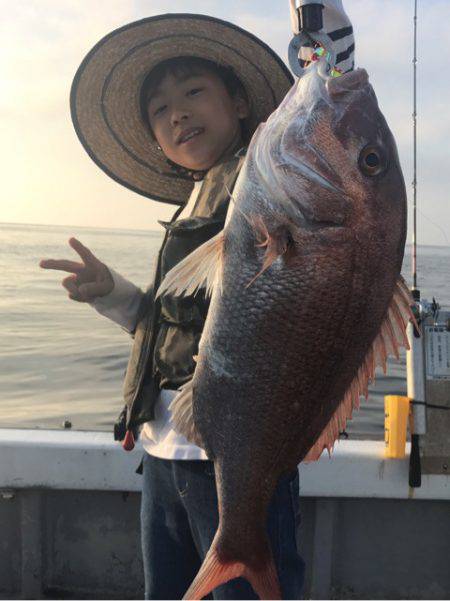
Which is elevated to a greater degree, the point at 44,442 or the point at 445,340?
the point at 445,340

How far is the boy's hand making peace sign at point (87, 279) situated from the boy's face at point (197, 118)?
495mm

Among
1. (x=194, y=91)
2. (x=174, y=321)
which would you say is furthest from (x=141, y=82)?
(x=174, y=321)

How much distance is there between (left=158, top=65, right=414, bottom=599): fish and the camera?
1.51 meters

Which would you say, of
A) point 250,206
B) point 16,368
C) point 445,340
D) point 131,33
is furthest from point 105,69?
point 16,368

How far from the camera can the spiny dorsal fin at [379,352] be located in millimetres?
1545

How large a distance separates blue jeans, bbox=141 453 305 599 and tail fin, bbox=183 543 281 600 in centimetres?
18

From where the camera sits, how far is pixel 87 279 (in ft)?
7.01

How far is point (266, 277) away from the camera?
1538mm

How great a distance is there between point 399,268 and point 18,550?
328 cm

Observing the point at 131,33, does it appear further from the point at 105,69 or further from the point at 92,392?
the point at 92,392

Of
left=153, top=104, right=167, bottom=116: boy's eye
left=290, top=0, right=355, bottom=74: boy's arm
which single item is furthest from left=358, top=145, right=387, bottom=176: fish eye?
left=153, top=104, right=167, bottom=116: boy's eye

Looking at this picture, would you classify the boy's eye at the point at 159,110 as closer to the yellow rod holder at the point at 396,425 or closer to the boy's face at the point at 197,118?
the boy's face at the point at 197,118

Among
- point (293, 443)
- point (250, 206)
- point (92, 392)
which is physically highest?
point (250, 206)

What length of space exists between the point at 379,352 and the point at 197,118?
1.04 meters
